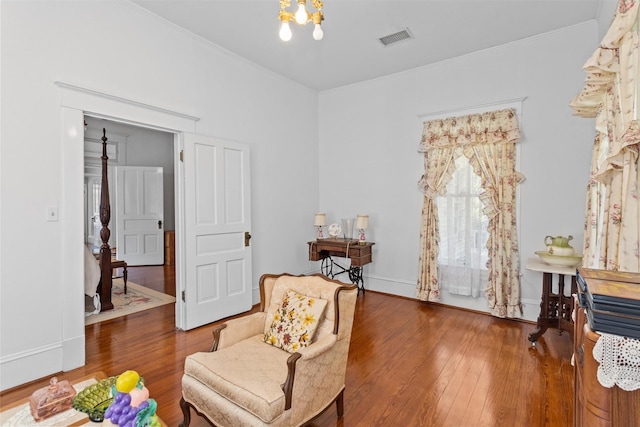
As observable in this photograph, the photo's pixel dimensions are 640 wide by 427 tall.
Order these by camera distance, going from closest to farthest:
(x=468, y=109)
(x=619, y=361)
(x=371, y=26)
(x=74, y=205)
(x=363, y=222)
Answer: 1. (x=619, y=361)
2. (x=74, y=205)
3. (x=371, y=26)
4. (x=468, y=109)
5. (x=363, y=222)

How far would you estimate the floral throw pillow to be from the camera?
1.96 meters

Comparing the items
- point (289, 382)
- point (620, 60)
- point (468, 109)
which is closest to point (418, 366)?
point (289, 382)

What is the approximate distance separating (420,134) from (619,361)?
388 centimetres

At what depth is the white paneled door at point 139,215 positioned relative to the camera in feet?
22.5

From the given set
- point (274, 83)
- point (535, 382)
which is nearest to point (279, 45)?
point (274, 83)

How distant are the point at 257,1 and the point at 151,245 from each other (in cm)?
587

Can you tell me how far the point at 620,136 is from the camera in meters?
1.75

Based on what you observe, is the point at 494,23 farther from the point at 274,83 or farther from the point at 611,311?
the point at 611,311

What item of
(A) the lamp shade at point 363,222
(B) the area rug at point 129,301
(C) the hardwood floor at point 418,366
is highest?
(A) the lamp shade at point 363,222

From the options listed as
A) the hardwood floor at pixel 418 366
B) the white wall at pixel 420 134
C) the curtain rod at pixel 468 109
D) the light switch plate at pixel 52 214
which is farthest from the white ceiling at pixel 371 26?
the hardwood floor at pixel 418 366

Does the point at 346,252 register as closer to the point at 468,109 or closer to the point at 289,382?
the point at 468,109

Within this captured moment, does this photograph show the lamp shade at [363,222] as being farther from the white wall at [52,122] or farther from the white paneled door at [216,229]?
the white wall at [52,122]

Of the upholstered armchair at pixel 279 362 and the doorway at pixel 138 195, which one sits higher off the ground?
the doorway at pixel 138 195

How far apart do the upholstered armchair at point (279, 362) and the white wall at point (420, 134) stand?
275cm
